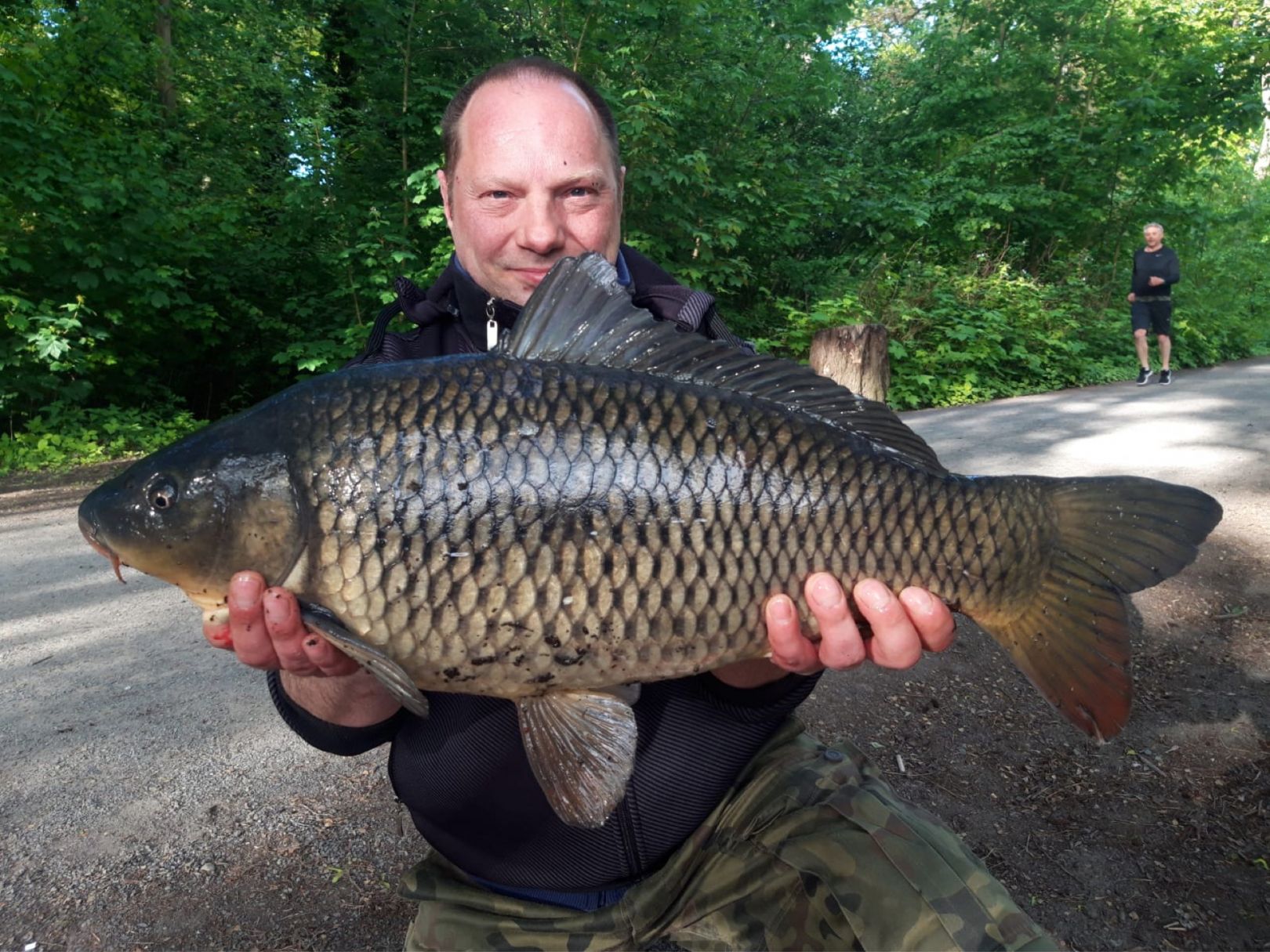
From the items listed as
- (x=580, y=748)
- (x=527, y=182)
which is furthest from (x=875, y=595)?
(x=527, y=182)

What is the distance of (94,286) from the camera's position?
6844mm

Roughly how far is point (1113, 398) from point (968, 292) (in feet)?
8.53

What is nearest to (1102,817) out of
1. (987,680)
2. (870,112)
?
(987,680)

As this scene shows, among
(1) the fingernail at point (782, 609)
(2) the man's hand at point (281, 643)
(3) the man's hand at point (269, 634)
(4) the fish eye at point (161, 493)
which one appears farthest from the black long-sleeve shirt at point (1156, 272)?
(4) the fish eye at point (161, 493)

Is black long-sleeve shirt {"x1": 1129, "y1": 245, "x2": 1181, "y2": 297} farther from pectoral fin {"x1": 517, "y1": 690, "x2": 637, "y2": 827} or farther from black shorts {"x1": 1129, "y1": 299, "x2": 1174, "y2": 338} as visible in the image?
pectoral fin {"x1": 517, "y1": 690, "x2": 637, "y2": 827}

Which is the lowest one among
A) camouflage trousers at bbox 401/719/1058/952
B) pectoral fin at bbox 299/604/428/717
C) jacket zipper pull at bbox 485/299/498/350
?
camouflage trousers at bbox 401/719/1058/952

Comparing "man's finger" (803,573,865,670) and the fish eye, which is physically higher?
the fish eye

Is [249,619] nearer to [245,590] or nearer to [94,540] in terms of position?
[245,590]

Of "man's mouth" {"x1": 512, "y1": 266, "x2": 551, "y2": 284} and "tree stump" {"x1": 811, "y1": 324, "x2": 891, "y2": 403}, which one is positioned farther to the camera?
"tree stump" {"x1": 811, "y1": 324, "x2": 891, "y2": 403}

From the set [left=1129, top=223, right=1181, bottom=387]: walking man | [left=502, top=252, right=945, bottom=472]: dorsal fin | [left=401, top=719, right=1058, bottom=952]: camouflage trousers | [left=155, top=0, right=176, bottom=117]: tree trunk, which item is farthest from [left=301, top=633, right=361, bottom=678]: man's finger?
[left=1129, top=223, right=1181, bottom=387]: walking man

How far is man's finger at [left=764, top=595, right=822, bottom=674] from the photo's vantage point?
119 centimetres

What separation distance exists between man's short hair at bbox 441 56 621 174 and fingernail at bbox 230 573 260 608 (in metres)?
1.18

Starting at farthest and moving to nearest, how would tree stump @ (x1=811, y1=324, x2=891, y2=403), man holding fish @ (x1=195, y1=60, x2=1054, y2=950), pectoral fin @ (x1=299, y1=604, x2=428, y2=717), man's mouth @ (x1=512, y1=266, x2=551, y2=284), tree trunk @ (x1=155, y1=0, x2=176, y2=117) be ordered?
tree trunk @ (x1=155, y1=0, x2=176, y2=117) → tree stump @ (x1=811, y1=324, x2=891, y2=403) → man's mouth @ (x1=512, y1=266, x2=551, y2=284) → man holding fish @ (x1=195, y1=60, x2=1054, y2=950) → pectoral fin @ (x1=299, y1=604, x2=428, y2=717)

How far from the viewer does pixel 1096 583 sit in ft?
4.26
